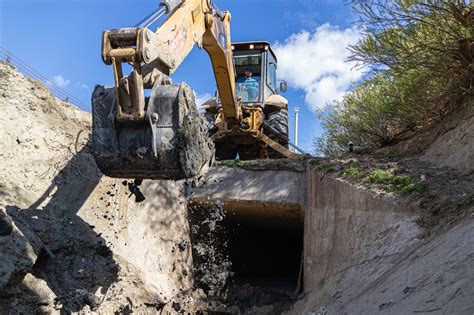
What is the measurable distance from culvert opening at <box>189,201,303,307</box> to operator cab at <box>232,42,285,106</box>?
2.66 m

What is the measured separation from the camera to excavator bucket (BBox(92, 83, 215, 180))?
386 cm

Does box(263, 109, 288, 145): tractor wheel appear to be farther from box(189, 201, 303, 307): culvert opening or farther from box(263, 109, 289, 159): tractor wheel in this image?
box(189, 201, 303, 307): culvert opening

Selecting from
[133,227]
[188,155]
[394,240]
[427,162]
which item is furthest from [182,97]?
[427,162]

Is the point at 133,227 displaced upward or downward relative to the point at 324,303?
upward

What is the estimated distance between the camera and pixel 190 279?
782 cm

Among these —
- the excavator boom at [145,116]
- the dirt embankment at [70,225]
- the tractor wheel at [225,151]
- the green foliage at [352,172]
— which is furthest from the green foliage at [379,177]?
the tractor wheel at [225,151]

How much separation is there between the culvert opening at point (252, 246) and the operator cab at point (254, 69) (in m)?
2.66

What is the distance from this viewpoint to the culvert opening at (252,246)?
8188 mm

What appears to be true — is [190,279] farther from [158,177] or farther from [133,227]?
[158,177]

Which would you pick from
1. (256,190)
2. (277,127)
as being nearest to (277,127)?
(277,127)

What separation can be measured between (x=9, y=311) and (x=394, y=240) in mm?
3797

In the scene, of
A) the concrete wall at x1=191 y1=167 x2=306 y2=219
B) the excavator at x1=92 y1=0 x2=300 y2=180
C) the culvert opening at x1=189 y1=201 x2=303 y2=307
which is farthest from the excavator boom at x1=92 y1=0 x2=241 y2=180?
the culvert opening at x1=189 y1=201 x2=303 y2=307

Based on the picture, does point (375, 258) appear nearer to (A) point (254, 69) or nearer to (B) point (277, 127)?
(B) point (277, 127)

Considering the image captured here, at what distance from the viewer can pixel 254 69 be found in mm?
10422
